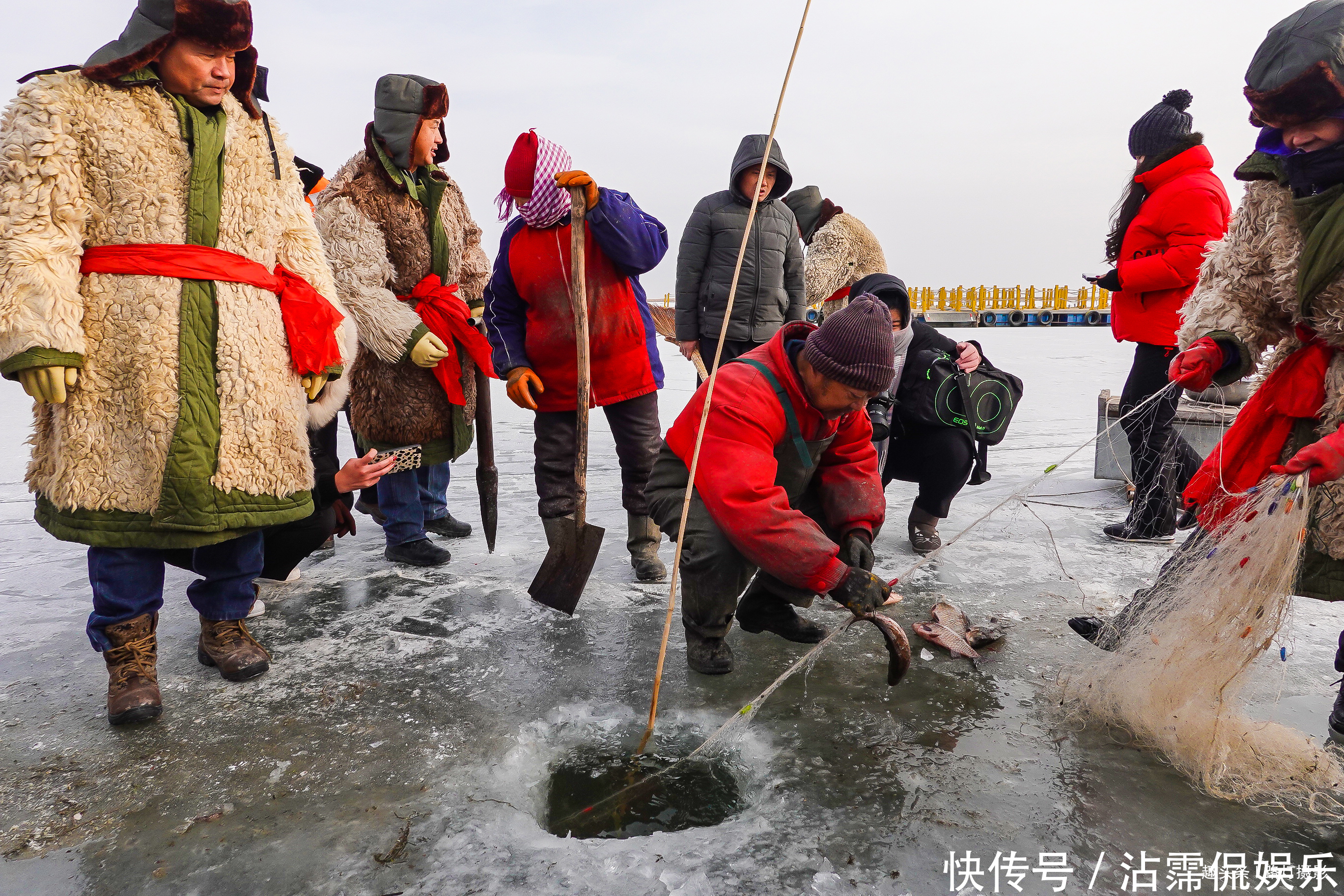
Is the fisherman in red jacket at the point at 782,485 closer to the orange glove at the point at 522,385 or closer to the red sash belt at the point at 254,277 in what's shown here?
the orange glove at the point at 522,385

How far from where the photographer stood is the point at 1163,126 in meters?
3.68

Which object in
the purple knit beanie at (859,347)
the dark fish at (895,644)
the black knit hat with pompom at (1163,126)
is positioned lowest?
the dark fish at (895,644)

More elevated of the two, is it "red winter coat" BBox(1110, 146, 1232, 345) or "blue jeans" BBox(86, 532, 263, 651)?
"red winter coat" BBox(1110, 146, 1232, 345)

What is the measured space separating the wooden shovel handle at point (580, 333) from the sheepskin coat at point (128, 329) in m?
1.04

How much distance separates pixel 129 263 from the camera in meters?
2.24

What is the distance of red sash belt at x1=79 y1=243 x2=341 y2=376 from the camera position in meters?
2.23

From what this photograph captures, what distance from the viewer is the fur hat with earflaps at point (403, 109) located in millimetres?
3443

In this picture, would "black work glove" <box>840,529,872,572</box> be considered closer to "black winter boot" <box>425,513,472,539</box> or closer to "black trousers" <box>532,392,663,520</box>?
"black trousers" <box>532,392,663,520</box>

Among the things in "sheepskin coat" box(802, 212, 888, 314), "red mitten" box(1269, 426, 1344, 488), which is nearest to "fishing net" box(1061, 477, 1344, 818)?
"red mitten" box(1269, 426, 1344, 488)

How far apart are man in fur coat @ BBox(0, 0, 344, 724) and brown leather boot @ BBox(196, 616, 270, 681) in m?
0.18

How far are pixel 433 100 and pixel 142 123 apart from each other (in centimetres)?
147

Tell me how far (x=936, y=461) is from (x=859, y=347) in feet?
6.24

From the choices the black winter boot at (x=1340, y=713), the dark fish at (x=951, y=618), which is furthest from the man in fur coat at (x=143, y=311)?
the black winter boot at (x=1340, y=713)

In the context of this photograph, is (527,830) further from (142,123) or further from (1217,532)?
(142,123)
